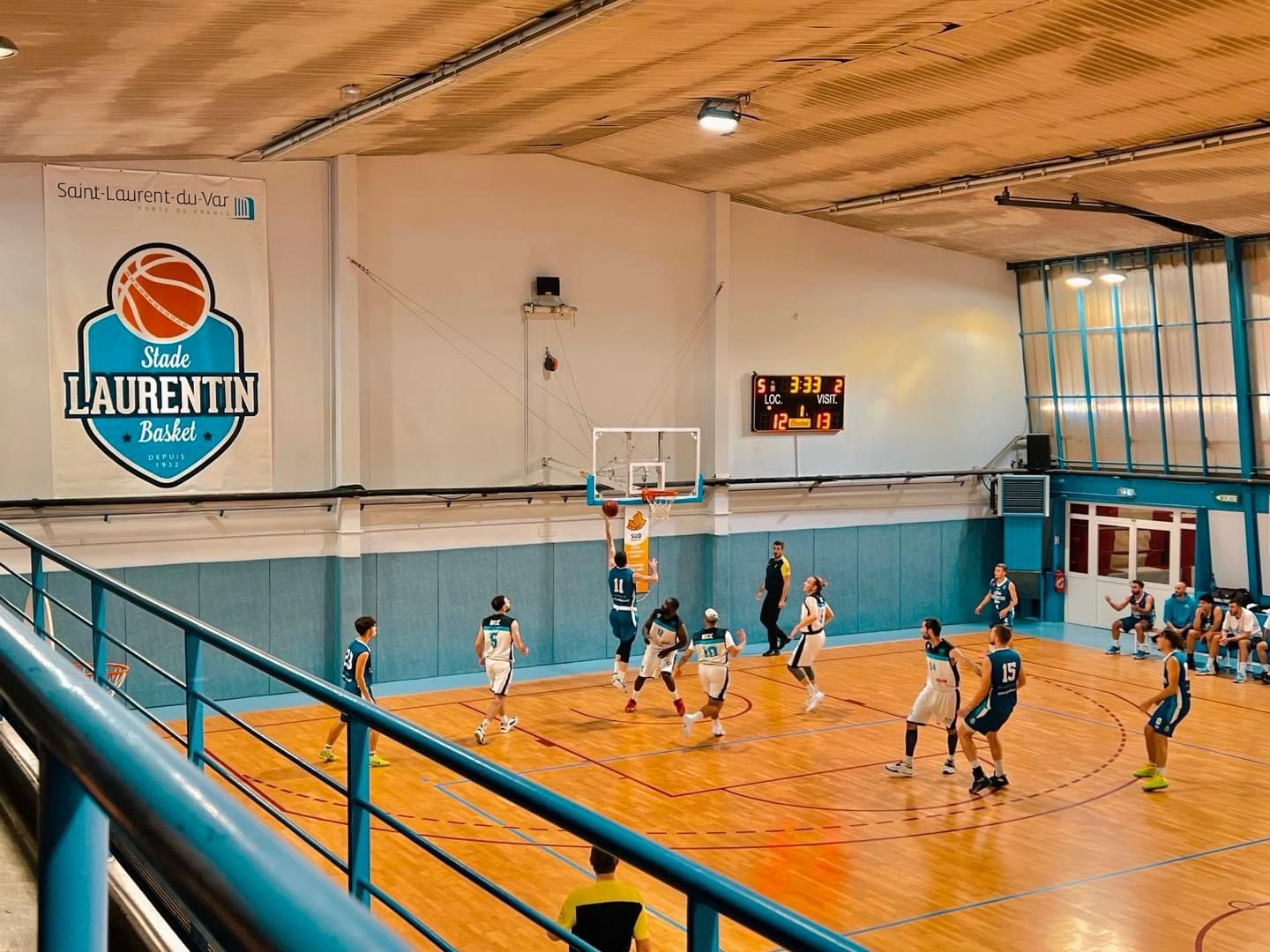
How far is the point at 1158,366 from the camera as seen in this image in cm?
2639

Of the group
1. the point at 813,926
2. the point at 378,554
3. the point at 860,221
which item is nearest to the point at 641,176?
the point at 860,221

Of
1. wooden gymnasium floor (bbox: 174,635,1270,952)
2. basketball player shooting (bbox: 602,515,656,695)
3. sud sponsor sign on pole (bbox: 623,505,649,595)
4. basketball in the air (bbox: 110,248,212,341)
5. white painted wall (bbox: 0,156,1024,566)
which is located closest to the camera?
wooden gymnasium floor (bbox: 174,635,1270,952)

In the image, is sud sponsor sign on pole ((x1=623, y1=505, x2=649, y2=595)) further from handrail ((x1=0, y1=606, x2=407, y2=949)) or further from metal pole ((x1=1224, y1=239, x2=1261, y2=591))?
handrail ((x1=0, y1=606, x2=407, y2=949))

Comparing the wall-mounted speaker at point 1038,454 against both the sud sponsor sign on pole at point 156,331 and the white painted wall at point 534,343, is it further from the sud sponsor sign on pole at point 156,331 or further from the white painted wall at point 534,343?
the sud sponsor sign on pole at point 156,331

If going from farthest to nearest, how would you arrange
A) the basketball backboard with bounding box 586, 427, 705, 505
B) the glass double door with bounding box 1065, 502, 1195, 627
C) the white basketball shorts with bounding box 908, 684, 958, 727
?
1. the glass double door with bounding box 1065, 502, 1195, 627
2. the basketball backboard with bounding box 586, 427, 705, 505
3. the white basketball shorts with bounding box 908, 684, 958, 727

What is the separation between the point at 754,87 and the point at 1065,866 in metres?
9.91

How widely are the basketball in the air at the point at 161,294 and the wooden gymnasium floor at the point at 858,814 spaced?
18.7ft

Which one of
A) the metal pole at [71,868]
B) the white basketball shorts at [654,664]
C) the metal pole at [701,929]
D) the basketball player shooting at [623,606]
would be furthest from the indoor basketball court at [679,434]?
the metal pole at [71,868]

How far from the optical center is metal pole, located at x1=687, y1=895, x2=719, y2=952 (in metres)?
2.15

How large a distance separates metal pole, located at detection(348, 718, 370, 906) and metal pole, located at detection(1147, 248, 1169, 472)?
25.1 metres

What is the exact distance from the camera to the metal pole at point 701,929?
2154mm

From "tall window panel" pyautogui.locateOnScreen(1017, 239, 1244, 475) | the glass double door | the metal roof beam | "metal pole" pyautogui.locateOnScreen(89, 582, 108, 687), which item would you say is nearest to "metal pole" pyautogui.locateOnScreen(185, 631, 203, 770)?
"metal pole" pyautogui.locateOnScreen(89, 582, 108, 687)

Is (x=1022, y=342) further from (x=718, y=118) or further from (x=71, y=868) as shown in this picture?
(x=71, y=868)

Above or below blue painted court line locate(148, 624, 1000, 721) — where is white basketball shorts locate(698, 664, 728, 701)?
above
